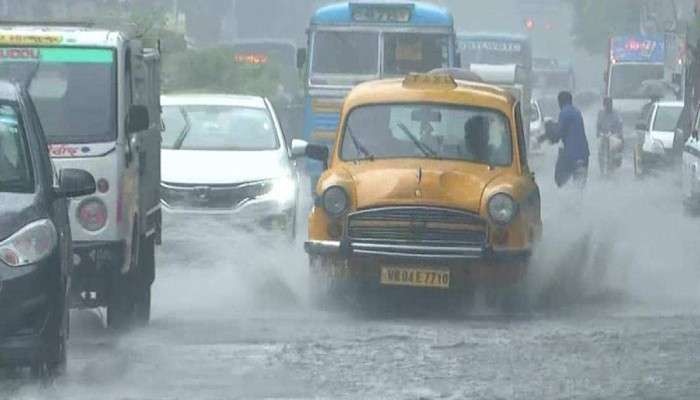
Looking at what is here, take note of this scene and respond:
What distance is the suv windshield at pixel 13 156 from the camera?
1205 centimetres

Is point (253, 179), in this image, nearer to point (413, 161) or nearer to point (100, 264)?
point (413, 161)

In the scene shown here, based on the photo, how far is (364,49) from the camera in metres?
31.8

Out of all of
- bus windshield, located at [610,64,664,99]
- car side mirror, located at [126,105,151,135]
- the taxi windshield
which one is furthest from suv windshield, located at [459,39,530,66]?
car side mirror, located at [126,105,151,135]

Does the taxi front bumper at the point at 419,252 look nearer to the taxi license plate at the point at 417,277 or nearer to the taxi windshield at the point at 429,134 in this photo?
the taxi license plate at the point at 417,277

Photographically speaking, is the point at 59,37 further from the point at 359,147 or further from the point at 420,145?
the point at 420,145

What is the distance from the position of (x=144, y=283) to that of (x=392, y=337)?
7.89 feet

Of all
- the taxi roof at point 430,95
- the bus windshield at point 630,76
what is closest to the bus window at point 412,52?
the taxi roof at point 430,95

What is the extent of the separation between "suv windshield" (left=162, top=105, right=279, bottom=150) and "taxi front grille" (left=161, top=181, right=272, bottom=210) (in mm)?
1050

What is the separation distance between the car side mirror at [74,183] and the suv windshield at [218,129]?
34.7 feet

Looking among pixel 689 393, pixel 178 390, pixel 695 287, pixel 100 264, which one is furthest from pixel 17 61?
pixel 695 287

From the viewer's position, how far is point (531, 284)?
1752 centimetres

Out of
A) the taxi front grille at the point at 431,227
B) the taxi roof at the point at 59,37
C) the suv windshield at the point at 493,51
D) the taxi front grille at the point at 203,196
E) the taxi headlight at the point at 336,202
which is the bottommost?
the suv windshield at the point at 493,51

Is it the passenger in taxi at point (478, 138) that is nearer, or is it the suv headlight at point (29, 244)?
the suv headlight at point (29, 244)

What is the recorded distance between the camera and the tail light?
14.6 metres
